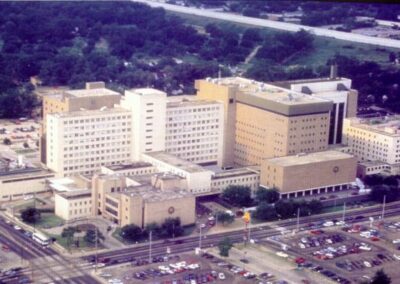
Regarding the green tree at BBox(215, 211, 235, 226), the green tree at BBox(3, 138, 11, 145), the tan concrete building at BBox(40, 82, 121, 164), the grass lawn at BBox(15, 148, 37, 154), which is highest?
the tan concrete building at BBox(40, 82, 121, 164)

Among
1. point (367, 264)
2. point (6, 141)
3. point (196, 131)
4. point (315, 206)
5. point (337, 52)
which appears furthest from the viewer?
point (337, 52)

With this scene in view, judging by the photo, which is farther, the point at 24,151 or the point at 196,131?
the point at 24,151

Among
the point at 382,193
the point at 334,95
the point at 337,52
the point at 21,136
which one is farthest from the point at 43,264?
the point at 337,52

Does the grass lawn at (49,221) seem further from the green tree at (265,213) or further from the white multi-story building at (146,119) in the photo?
the green tree at (265,213)

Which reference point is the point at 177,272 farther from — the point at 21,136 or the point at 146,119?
the point at 21,136

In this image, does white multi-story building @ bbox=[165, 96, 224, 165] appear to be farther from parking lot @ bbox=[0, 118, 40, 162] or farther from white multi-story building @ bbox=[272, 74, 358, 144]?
parking lot @ bbox=[0, 118, 40, 162]

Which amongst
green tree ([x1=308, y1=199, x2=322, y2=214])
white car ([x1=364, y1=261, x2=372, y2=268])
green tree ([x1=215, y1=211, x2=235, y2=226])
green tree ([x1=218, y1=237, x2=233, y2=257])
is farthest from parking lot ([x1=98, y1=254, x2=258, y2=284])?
green tree ([x1=308, y1=199, x2=322, y2=214])

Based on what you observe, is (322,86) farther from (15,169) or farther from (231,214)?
(15,169)
